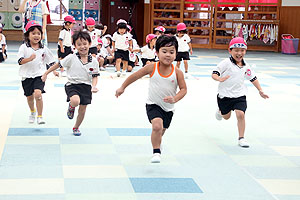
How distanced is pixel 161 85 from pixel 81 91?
1340mm

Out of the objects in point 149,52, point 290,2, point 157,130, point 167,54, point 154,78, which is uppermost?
point 290,2

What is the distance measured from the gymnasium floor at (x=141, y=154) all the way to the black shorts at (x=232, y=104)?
347mm

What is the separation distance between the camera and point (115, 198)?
4133 mm

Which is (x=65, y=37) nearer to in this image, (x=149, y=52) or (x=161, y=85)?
(x=149, y=52)

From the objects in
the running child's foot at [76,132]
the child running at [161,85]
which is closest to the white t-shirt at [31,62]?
the running child's foot at [76,132]

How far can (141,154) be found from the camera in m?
5.51

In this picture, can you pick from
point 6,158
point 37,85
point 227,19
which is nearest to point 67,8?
point 227,19

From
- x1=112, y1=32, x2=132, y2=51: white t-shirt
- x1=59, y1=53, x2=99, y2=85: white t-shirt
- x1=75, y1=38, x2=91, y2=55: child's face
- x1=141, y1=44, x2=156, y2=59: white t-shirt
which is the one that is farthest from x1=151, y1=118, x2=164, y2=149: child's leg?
x1=112, y1=32, x2=132, y2=51: white t-shirt

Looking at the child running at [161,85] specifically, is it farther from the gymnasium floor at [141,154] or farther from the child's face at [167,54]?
the gymnasium floor at [141,154]

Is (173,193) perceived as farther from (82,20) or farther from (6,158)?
(82,20)

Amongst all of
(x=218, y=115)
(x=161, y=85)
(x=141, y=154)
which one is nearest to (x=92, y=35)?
(x=218, y=115)

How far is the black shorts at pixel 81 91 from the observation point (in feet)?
20.2

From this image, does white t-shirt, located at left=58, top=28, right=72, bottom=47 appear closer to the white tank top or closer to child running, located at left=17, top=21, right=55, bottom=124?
child running, located at left=17, top=21, right=55, bottom=124

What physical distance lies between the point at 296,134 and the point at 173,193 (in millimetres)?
3038
